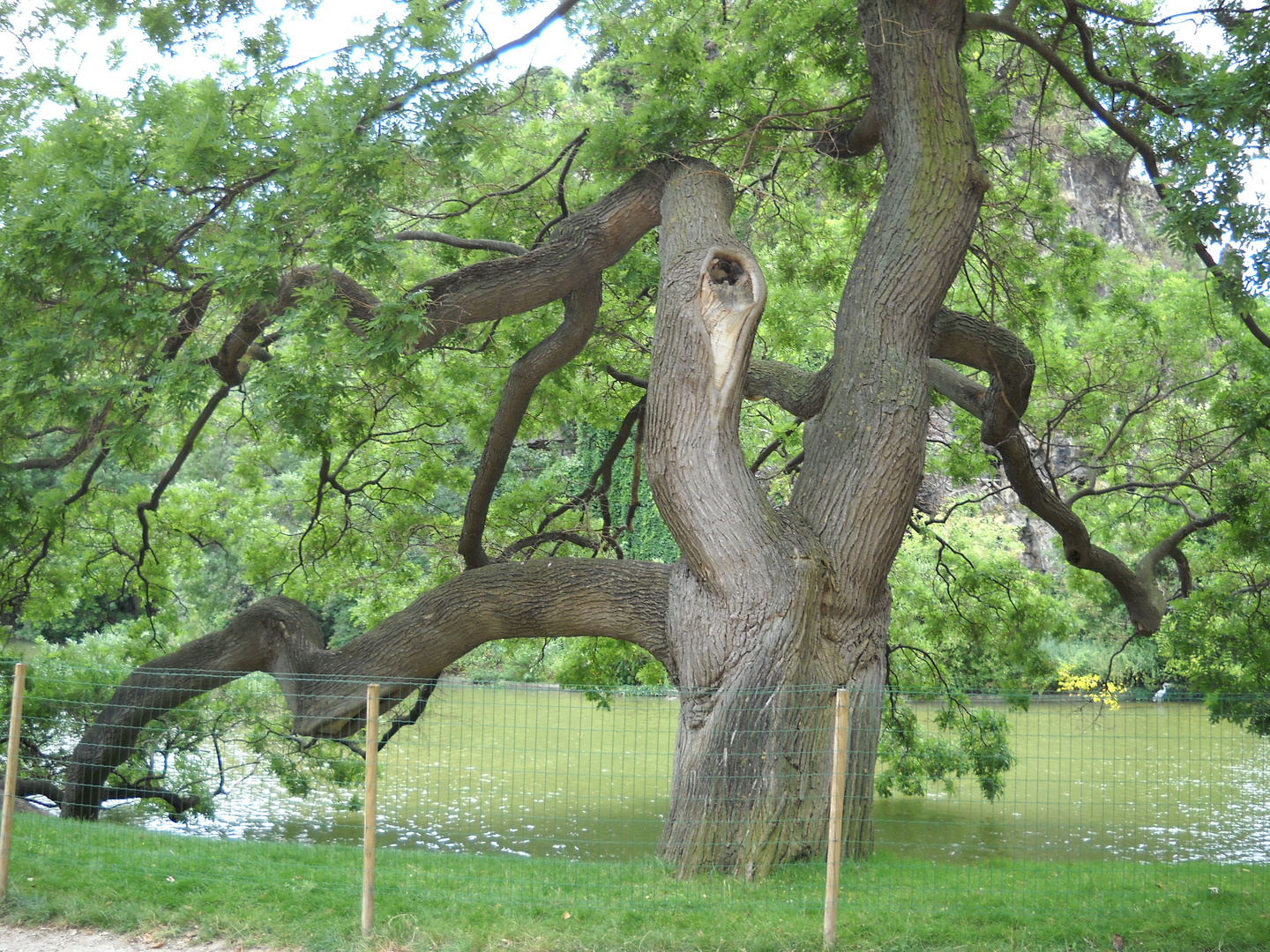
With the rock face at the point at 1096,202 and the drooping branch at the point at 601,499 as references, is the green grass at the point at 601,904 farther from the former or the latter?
the rock face at the point at 1096,202

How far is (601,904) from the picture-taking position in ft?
19.1

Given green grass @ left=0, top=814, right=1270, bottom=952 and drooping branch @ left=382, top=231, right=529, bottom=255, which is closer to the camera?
green grass @ left=0, top=814, right=1270, bottom=952

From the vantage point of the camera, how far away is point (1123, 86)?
8.51 m

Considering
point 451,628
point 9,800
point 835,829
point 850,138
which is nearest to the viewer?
point 835,829

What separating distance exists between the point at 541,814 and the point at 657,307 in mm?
7585

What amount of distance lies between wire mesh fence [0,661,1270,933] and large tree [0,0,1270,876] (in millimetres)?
160

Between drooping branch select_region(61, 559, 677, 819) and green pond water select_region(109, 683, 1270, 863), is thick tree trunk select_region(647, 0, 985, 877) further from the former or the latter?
green pond water select_region(109, 683, 1270, 863)

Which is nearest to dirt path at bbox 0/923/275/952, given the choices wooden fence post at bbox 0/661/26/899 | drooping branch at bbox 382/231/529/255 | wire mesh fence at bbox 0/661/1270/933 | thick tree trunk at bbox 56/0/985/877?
wooden fence post at bbox 0/661/26/899

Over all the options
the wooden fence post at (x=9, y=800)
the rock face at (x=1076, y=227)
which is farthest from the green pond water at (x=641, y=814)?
the rock face at (x=1076, y=227)

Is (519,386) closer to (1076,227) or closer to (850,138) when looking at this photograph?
(850,138)

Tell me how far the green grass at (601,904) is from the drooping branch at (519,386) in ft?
11.3

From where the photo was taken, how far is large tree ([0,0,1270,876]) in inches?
255

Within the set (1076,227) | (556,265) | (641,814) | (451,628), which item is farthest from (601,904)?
(1076,227)

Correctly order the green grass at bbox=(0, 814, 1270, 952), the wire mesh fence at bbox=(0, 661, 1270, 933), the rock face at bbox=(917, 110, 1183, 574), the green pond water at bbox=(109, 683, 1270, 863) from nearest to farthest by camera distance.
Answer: the green grass at bbox=(0, 814, 1270, 952) < the wire mesh fence at bbox=(0, 661, 1270, 933) < the green pond water at bbox=(109, 683, 1270, 863) < the rock face at bbox=(917, 110, 1183, 574)
